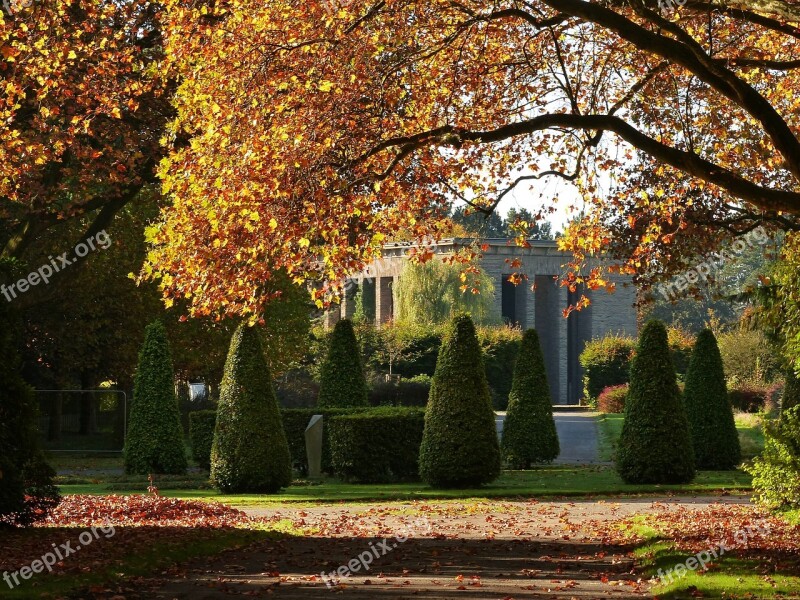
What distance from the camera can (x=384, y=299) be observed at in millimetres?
63781

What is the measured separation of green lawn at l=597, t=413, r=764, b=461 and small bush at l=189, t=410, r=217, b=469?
9.66 metres

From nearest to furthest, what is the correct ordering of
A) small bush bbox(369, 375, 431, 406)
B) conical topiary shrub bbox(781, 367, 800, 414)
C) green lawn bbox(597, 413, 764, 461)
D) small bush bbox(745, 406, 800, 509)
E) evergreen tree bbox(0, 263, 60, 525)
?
evergreen tree bbox(0, 263, 60, 525), small bush bbox(745, 406, 800, 509), conical topiary shrub bbox(781, 367, 800, 414), green lawn bbox(597, 413, 764, 461), small bush bbox(369, 375, 431, 406)

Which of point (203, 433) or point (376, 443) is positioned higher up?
point (203, 433)

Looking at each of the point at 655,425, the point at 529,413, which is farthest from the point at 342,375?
the point at 655,425

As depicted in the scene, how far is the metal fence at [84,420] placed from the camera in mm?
31203

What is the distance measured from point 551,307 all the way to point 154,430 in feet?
125

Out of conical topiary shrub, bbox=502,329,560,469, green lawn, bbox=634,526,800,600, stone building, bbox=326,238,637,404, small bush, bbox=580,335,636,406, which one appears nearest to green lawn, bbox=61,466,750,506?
conical topiary shrub, bbox=502,329,560,469

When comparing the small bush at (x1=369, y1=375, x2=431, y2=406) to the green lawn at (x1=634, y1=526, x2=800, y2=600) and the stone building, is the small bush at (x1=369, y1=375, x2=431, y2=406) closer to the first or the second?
the stone building

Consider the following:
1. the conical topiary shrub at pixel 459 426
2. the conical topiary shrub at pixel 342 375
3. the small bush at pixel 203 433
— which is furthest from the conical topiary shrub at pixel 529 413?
the small bush at pixel 203 433

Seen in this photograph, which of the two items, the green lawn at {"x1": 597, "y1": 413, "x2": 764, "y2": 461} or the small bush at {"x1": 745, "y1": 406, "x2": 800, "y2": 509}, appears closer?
the small bush at {"x1": 745, "y1": 406, "x2": 800, "y2": 509}

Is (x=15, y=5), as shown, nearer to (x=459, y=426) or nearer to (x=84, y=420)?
(x=459, y=426)

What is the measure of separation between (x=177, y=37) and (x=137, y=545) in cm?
639

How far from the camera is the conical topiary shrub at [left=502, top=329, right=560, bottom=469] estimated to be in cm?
2494

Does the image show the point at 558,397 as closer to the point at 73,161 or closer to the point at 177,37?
the point at 73,161
